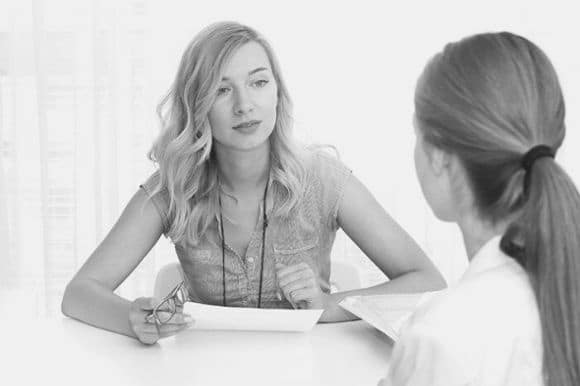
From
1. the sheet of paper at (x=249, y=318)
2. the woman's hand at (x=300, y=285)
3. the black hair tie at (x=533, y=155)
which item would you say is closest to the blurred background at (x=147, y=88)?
the woman's hand at (x=300, y=285)

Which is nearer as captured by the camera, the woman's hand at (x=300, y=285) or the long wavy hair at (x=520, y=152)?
the long wavy hair at (x=520, y=152)

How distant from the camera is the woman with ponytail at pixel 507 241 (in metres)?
0.84

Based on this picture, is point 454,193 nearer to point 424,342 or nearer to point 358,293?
point 424,342

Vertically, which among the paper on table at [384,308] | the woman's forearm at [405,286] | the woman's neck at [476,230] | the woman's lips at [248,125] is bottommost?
the woman's forearm at [405,286]

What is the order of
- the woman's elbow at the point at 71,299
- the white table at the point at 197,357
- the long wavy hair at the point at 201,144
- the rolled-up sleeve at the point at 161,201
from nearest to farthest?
the white table at the point at 197,357 → the woman's elbow at the point at 71,299 → the long wavy hair at the point at 201,144 → the rolled-up sleeve at the point at 161,201

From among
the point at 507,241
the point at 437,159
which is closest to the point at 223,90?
the point at 437,159

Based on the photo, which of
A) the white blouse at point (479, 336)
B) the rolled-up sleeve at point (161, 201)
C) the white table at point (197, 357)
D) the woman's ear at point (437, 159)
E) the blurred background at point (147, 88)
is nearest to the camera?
the white blouse at point (479, 336)

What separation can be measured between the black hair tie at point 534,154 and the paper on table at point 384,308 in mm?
684

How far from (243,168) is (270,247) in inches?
7.8

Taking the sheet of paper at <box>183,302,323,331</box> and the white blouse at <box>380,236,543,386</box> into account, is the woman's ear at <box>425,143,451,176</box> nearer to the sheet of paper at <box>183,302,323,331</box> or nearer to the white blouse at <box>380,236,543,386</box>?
the white blouse at <box>380,236,543,386</box>

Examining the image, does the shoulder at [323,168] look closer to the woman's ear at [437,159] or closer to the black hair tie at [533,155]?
the woman's ear at [437,159]

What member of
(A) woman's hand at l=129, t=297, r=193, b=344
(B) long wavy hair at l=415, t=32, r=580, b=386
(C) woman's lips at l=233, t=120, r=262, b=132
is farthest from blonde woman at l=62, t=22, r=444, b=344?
(B) long wavy hair at l=415, t=32, r=580, b=386

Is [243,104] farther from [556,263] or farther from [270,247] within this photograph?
[556,263]

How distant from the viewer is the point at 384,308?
5.22ft
